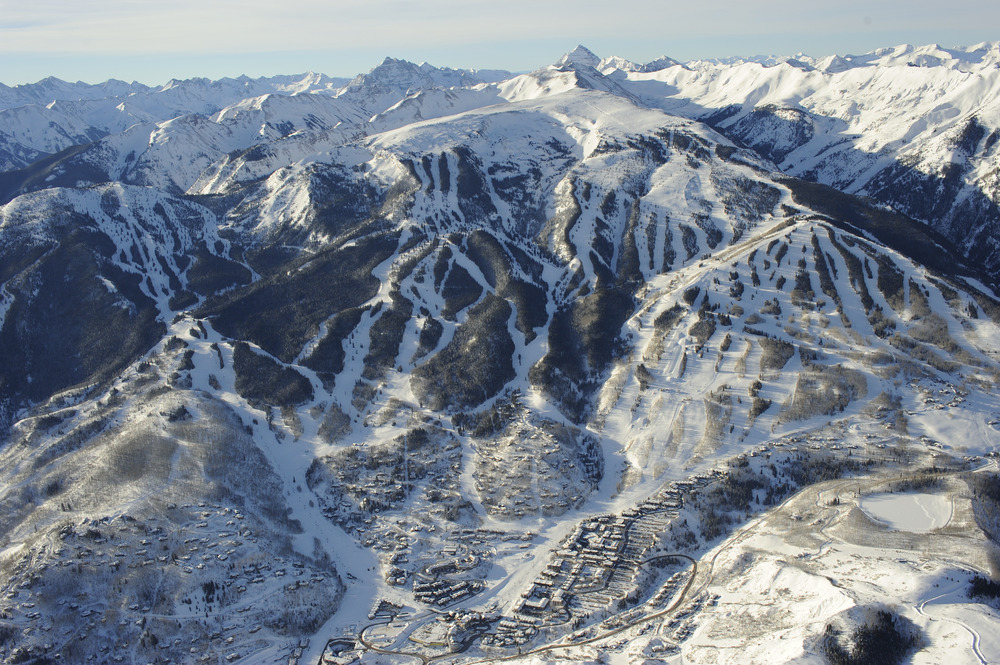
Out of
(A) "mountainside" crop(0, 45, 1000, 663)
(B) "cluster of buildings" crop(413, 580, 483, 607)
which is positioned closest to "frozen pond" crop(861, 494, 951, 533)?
(A) "mountainside" crop(0, 45, 1000, 663)

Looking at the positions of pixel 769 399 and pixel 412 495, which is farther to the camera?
pixel 769 399

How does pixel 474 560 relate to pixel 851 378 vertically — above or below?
below

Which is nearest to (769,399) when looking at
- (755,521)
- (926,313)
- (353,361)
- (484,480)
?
(755,521)

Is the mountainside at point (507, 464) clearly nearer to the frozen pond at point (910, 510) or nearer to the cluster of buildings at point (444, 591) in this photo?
the cluster of buildings at point (444, 591)

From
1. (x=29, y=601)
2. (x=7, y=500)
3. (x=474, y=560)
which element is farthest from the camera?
(x=7, y=500)

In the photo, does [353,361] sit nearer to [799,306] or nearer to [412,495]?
[412,495]

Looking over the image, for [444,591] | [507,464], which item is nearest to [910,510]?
[507,464]

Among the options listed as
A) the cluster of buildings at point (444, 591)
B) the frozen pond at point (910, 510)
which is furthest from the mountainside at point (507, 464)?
the frozen pond at point (910, 510)

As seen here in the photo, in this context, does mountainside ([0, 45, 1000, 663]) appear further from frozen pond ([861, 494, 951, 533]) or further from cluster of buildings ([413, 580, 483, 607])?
frozen pond ([861, 494, 951, 533])
